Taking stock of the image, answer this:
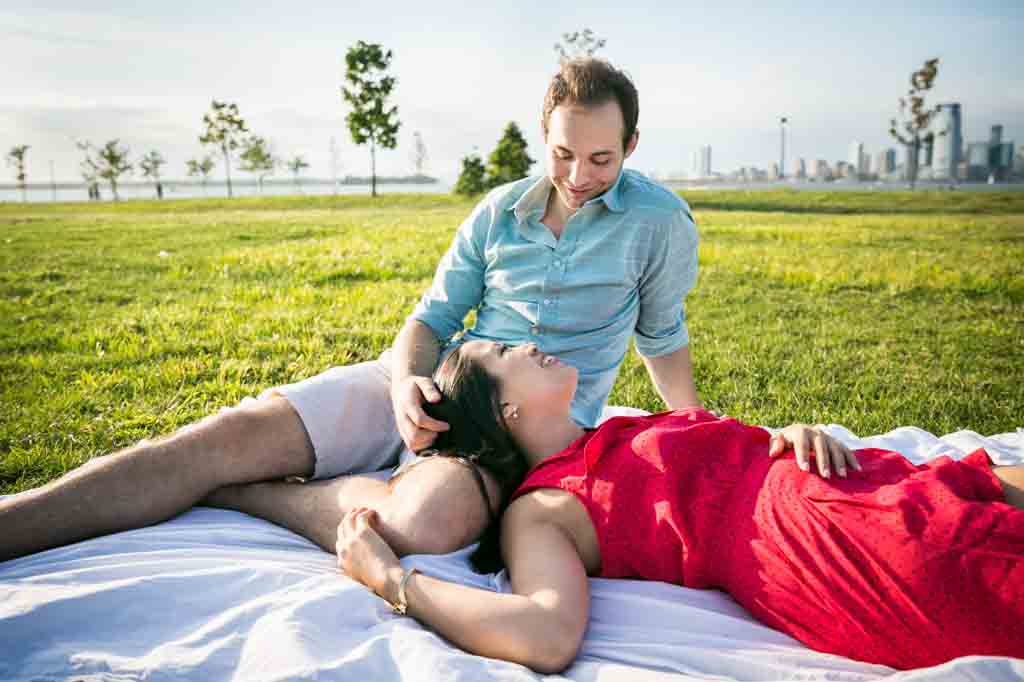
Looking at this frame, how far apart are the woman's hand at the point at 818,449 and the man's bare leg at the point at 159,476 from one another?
2.03m

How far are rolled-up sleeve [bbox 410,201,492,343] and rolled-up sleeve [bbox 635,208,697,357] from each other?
0.88 meters

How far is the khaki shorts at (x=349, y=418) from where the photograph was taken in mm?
3322

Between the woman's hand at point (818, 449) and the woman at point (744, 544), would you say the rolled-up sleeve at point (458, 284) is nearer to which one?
the woman at point (744, 544)

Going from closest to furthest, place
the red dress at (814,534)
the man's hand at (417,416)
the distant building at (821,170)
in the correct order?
1. the red dress at (814,534)
2. the man's hand at (417,416)
3. the distant building at (821,170)

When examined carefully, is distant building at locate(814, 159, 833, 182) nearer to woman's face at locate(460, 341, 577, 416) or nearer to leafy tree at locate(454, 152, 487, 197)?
leafy tree at locate(454, 152, 487, 197)

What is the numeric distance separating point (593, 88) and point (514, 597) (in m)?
2.24

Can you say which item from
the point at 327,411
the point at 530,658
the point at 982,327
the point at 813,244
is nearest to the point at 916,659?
the point at 530,658

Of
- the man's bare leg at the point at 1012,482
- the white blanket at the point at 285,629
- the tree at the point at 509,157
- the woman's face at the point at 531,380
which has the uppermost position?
the tree at the point at 509,157

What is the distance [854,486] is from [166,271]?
11853 mm

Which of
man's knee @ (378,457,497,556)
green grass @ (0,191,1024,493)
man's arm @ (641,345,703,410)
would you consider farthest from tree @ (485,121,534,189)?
man's knee @ (378,457,497,556)

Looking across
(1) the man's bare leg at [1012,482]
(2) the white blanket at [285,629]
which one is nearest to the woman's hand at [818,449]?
(1) the man's bare leg at [1012,482]

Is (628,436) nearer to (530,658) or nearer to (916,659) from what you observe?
(530,658)

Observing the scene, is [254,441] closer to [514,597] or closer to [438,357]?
[438,357]

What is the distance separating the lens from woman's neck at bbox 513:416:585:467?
303 centimetres
